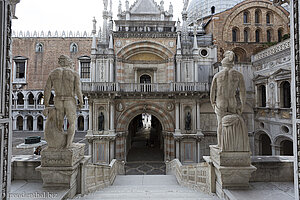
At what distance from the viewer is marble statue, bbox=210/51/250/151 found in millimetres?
4141

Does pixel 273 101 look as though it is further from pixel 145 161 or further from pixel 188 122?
pixel 145 161

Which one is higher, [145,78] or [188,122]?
[145,78]

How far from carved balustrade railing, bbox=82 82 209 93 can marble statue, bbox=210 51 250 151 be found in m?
9.27

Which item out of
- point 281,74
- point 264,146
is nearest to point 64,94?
point 281,74

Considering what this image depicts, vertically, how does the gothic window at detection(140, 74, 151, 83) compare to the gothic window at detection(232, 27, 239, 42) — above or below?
below

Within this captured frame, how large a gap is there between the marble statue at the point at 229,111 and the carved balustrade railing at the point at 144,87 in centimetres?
927

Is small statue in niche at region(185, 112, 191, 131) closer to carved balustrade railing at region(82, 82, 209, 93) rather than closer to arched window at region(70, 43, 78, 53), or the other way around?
carved balustrade railing at region(82, 82, 209, 93)

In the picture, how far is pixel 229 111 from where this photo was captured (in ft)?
14.2

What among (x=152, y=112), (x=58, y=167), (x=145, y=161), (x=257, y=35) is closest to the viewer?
(x=58, y=167)

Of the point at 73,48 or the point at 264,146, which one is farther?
the point at 73,48

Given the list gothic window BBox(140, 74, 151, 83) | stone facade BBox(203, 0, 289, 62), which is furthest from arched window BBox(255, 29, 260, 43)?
gothic window BBox(140, 74, 151, 83)

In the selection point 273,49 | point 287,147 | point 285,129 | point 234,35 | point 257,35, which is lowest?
point 287,147

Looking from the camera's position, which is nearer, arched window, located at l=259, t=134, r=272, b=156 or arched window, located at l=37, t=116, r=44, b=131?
arched window, located at l=259, t=134, r=272, b=156

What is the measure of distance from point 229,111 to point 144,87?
1002 centimetres
